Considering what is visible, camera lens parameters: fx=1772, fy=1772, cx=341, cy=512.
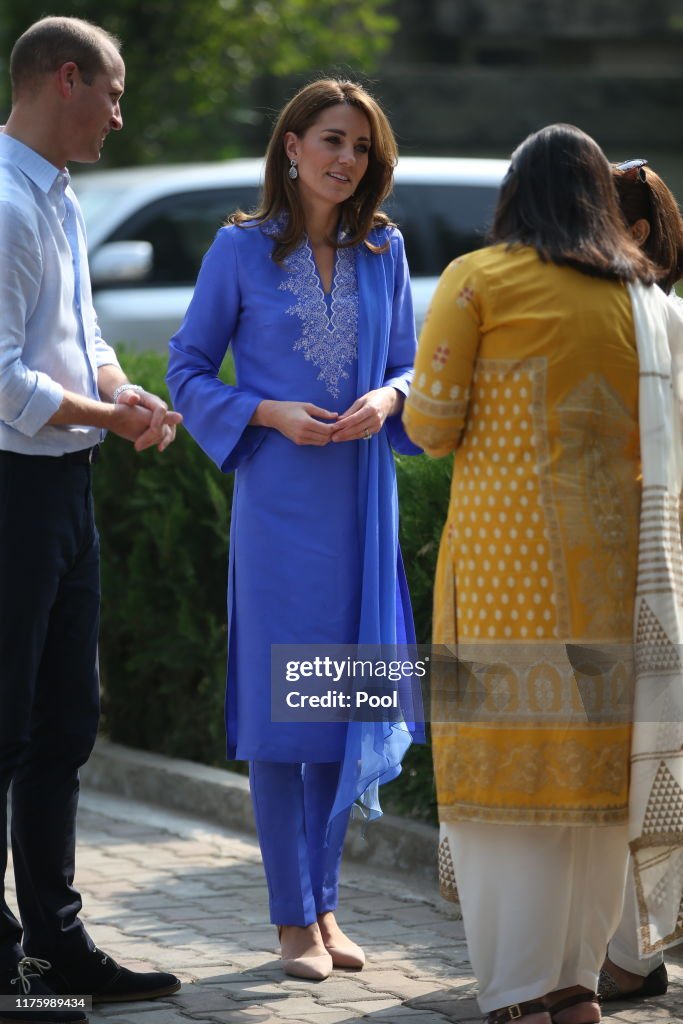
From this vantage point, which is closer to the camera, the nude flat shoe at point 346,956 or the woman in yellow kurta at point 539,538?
the woman in yellow kurta at point 539,538

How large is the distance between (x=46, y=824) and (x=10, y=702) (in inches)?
13.5

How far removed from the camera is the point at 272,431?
434cm

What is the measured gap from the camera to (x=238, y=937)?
4.68 meters

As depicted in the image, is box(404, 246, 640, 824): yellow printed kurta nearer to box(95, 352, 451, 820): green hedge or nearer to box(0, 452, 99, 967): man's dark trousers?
box(0, 452, 99, 967): man's dark trousers

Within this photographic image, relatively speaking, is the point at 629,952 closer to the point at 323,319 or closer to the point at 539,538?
the point at 539,538

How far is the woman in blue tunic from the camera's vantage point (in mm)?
4316

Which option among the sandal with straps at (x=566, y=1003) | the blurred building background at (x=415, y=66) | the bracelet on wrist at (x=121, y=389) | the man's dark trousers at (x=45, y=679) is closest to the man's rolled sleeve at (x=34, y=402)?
the man's dark trousers at (x=45, y=679)

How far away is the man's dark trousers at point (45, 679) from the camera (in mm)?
3799

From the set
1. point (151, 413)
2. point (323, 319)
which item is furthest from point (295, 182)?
point (151, 413)

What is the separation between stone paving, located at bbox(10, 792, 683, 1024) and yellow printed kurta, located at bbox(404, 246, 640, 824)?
28.4 inches

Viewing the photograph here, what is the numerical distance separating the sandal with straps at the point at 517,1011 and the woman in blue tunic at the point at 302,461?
68cm

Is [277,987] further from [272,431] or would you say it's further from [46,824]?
[272,431]

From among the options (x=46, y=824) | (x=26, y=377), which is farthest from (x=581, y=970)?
(x=26, y=377)

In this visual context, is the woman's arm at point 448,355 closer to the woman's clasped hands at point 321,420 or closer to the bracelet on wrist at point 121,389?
the woman's clasped hands at point 321,420
